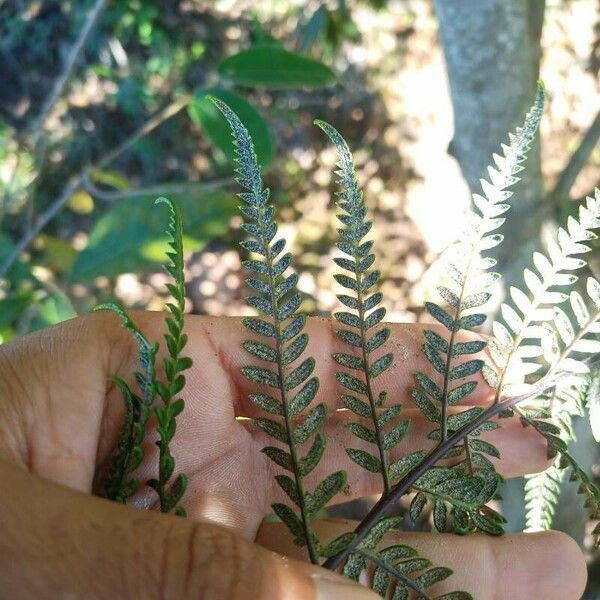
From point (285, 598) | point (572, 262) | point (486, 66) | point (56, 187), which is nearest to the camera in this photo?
point (285, 598)

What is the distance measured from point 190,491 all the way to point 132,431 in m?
0.24

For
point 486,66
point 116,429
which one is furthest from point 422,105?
point 116,429

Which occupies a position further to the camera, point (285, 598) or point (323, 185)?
point (323, 185)

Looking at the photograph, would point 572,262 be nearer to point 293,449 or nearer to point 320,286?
point 293,449

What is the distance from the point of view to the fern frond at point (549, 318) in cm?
88

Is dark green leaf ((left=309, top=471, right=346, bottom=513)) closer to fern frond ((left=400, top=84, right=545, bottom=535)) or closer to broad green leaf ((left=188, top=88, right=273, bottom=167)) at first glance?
fern frond ((left=400, top=84, right=545, bottom=535))

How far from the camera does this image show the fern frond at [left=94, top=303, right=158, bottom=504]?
0.88 metres

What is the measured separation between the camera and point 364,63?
9.27ft

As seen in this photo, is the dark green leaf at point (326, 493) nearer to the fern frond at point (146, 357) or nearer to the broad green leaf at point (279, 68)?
the fern frond at point (146, 357)

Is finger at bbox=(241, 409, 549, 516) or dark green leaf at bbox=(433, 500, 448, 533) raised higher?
dark green leaf at bbox=(433, 500, 448, 533)

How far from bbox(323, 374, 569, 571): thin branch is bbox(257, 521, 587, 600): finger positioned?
0.60 feet

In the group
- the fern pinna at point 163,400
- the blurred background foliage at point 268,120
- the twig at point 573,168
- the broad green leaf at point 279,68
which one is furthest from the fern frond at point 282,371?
the blurred background foliage at point 268,120

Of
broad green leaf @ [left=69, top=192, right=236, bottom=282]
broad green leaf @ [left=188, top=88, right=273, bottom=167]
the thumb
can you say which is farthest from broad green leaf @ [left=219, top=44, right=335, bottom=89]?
the thumb

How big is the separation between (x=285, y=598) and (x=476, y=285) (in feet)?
1.54
